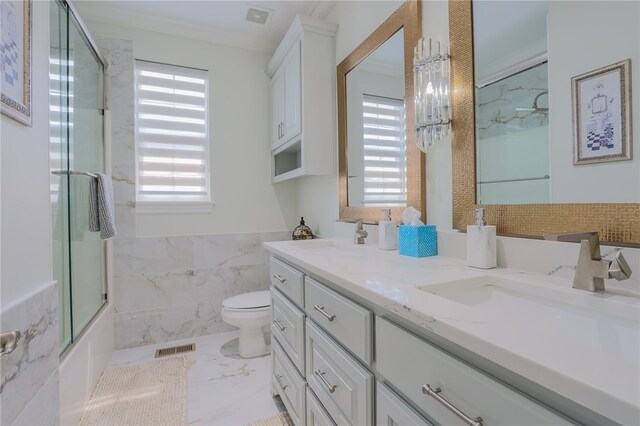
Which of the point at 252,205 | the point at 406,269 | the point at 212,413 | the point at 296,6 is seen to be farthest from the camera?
the point at 252,205

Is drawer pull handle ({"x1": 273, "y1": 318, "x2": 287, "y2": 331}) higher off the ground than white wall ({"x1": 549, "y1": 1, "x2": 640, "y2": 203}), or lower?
lower

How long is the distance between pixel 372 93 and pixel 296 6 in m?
1.13

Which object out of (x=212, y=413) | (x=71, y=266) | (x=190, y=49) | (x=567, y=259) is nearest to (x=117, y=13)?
(x=190, y=49)

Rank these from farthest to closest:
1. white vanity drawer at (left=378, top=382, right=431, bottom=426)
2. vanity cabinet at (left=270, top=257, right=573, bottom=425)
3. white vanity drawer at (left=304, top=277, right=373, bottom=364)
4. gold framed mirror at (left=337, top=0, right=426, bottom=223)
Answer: gold framed mirror at (left=337, top=0, right=426, bottom=223) → white vanity drawer at (left=304, top=277, right=373, bottom=364) → white vanity drawer at (left=378, top=382, right=431, bottom=426) → vanity cabinet at (left=270, top=257, right=573, bottom=425)

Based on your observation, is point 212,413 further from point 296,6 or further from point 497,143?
point 296,6

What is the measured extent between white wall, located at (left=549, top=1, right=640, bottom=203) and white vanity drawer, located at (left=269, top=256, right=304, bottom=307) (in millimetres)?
912

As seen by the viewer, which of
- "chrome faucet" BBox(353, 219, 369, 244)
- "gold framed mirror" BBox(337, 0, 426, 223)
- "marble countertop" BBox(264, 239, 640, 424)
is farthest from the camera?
"chrome faucet" BBox(353, 219, 369, 244)

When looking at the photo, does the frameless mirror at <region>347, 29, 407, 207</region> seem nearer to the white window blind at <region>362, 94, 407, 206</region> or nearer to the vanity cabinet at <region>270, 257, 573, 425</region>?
the white window blind at <region>362, 94, 407, 206</region>

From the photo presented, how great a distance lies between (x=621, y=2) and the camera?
729 millimetres

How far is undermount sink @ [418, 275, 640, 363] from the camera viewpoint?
0.52 m

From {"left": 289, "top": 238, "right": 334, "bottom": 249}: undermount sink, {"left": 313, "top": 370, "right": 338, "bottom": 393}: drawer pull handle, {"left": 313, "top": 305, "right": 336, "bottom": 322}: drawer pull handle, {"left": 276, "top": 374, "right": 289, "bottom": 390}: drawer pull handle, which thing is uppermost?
{"left": 289, "top": 238, "right": 334, "bottom": 249}: undermount sink

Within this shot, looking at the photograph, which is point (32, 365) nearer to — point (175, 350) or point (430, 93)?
point (175, 350)

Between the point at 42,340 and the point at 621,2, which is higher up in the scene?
the point at 621,2

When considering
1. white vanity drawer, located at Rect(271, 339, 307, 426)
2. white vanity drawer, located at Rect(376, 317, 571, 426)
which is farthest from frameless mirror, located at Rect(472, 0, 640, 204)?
white vanity drawer, located at Rect(271, 339, 307, 426)
